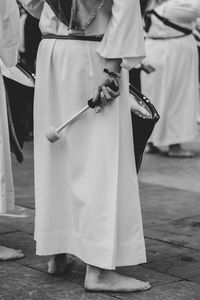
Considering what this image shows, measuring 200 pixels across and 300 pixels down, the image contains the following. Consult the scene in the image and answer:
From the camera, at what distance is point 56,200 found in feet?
13.5

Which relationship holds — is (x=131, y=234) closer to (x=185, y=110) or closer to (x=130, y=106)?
(x=130, y=106)

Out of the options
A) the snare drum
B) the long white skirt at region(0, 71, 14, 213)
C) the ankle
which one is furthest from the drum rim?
the ankle

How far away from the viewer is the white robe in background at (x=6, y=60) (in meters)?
4.27

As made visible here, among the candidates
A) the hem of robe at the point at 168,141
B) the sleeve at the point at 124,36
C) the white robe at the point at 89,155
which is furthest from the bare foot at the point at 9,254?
the hem of robe at the point at 168,141

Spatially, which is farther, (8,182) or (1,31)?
(8,182)

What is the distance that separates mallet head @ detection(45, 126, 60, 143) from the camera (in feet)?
12.9

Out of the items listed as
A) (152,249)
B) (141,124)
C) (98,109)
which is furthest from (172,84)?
(98,109)

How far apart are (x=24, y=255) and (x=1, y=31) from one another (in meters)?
1.32

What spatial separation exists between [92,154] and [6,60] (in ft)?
2.71

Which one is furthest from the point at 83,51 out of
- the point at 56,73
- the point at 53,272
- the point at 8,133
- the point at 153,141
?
the point at 153,141

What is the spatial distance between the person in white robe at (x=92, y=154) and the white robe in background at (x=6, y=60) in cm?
24

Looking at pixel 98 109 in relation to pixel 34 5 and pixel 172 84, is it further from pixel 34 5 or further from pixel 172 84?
pixel 172 84

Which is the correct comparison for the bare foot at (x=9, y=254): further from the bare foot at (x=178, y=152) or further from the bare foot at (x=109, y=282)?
the bare foot at (x=178, y=152)

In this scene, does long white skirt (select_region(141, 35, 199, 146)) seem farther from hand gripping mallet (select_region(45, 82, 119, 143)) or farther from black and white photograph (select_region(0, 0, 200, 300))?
hand gripping mallet (select_region(45, 82, 119, 143))
